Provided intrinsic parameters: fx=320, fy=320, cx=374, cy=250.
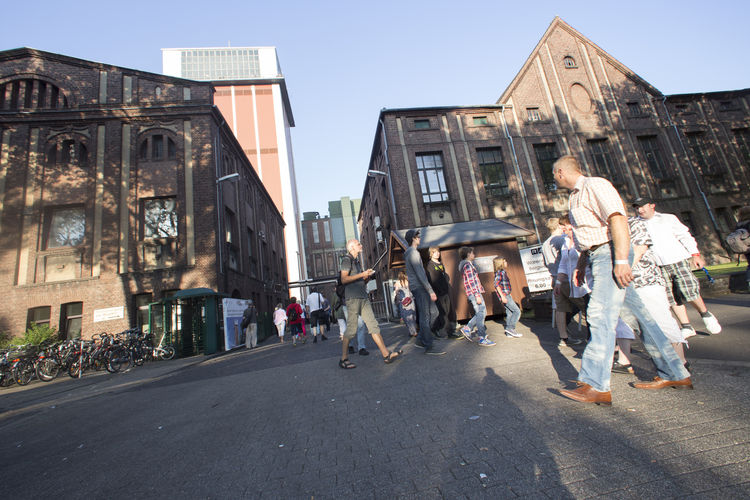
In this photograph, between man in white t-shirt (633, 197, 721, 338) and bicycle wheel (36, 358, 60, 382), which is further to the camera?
bicycle wheel (36, 358, 60, 382)

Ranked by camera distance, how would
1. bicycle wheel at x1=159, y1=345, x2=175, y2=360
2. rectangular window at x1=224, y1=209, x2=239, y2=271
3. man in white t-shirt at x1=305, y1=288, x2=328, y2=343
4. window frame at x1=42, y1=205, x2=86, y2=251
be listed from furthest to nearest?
rectangular window at x1=224, y1=209, x2=239, y2=271, window frame at x1=42, y1=205, x2=86, y2=251, bicycle wheel at x1=159, y1=345, x2=175, y2=360, man in white t-shirt at x1=305, y1=288, x2=328, y2=343

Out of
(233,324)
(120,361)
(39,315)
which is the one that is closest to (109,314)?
(39,315)

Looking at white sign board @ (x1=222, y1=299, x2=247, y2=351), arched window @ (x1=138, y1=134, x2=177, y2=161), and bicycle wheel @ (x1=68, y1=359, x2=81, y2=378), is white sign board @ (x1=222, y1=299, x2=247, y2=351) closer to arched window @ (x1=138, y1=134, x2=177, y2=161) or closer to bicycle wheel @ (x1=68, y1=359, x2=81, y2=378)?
bicycle wheel @ (x1=68, y1=359, x2=81, y2=378)

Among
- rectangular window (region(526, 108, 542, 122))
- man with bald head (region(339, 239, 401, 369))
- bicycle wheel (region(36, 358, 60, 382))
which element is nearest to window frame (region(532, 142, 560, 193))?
rectangular window (region(526, 108, 542, 122))

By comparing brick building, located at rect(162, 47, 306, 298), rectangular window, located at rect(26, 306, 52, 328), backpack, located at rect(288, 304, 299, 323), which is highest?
brick building, located at rect(162, 47, 306, 298)

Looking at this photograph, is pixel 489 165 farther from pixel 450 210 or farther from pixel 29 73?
pixel 29 73

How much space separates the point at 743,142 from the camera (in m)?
20.3

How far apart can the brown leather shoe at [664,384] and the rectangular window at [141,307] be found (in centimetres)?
1692

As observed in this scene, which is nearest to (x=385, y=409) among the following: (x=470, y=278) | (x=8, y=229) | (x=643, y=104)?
(x=470, y=278)

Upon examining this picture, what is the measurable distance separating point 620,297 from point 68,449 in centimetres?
505

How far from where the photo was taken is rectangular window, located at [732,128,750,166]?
785 inches

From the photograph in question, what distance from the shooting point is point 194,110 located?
16.2 metres

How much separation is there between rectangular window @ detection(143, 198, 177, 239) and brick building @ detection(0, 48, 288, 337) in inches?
1.9

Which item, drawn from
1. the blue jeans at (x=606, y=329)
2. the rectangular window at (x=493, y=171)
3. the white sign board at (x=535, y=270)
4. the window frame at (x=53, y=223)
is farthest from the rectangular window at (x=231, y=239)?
the blue jeans at (x=606, y=329)
